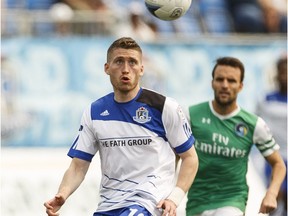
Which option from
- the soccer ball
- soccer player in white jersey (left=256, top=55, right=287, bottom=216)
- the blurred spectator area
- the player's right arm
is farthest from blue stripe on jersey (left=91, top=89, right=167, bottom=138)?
the blurred spectator area

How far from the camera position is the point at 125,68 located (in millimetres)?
6133

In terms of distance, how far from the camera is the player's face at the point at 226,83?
7.64 m

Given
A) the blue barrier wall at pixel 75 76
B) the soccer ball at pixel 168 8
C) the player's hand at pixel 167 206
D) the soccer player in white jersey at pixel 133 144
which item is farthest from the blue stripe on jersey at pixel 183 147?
the blue barrier wall at pixel 75 76

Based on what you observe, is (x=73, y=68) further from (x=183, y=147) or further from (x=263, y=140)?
(x=183, y=147)

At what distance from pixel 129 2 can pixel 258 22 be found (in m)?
2.66

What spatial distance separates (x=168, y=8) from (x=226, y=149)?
140 centimetres

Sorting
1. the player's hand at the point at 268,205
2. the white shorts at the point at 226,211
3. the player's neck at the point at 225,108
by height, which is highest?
the player's neck at the point at 225,108

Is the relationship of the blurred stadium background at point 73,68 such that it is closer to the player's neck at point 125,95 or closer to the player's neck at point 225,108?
the player's neck at point 225,108

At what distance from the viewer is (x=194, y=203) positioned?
7699mm

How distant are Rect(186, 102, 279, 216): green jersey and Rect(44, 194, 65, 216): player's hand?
1.91 meters

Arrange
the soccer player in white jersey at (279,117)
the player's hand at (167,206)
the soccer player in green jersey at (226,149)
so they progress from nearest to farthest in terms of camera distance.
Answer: the player's hand at (167,206) < the soccer player in green jersey at (226,149) < the soccer player in white jersey at (279,117)

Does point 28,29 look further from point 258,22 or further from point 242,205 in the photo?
point 242,205

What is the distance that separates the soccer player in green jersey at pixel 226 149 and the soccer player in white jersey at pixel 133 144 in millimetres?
1362

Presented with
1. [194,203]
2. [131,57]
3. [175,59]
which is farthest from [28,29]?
[131,57]
